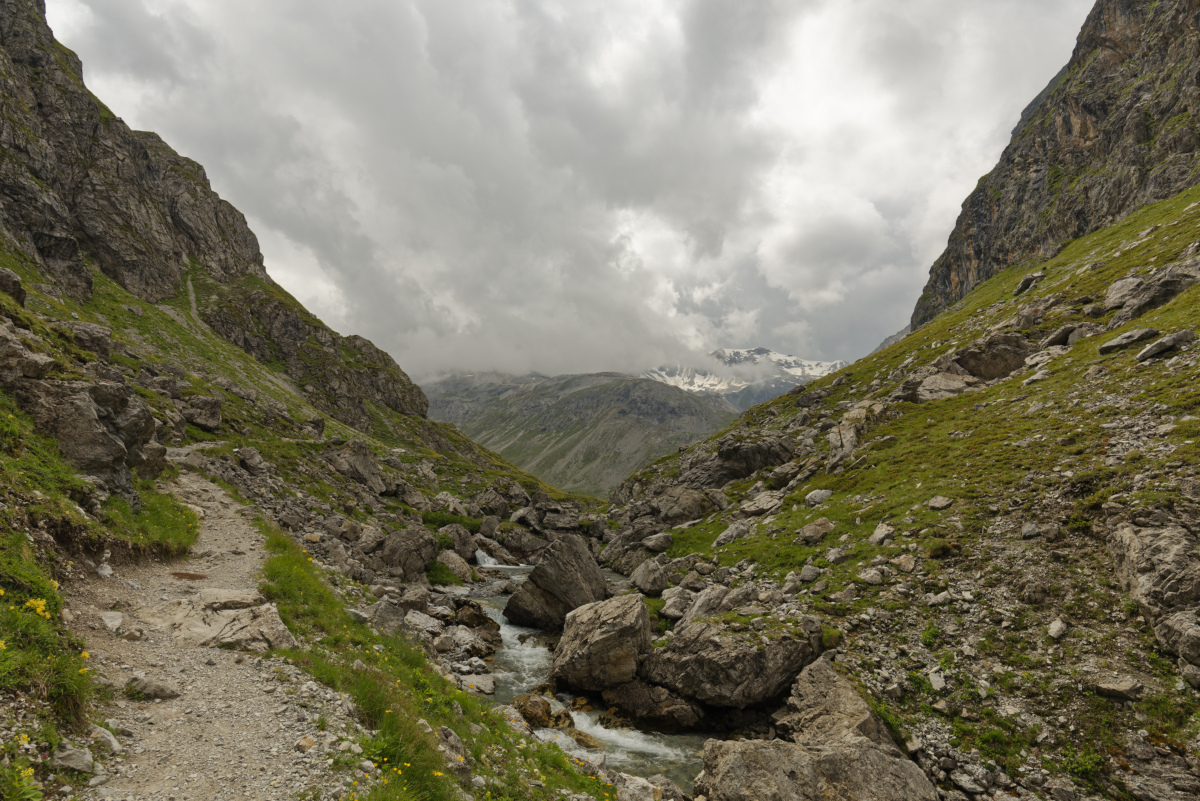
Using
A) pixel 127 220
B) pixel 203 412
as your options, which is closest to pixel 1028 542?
pixel 203 412

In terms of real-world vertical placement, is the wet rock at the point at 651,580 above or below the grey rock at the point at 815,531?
below

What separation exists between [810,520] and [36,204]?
143241mm

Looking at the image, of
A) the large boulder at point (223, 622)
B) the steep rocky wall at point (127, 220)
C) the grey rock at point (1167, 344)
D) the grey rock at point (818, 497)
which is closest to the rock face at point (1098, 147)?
the grey rock at point (1167, 344)

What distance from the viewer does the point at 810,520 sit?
43.3 m

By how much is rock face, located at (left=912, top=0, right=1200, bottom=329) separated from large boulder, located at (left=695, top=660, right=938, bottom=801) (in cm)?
14433

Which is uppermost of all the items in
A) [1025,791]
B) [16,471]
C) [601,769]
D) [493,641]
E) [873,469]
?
[873,469]

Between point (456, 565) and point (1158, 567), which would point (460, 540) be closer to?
point (456, 565)

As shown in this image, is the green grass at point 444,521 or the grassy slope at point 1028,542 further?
the green grass at point 444,521

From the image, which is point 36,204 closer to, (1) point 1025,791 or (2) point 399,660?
(2) point 399,660

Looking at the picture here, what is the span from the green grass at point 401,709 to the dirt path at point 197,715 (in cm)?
91

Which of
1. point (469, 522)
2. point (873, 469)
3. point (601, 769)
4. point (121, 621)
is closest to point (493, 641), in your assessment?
point (601, 769)

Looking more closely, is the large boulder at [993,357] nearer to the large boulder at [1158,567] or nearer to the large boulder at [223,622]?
the large boulder at [1158,567]

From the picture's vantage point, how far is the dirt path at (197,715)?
8211 millimetres

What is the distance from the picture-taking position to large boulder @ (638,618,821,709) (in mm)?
25422
